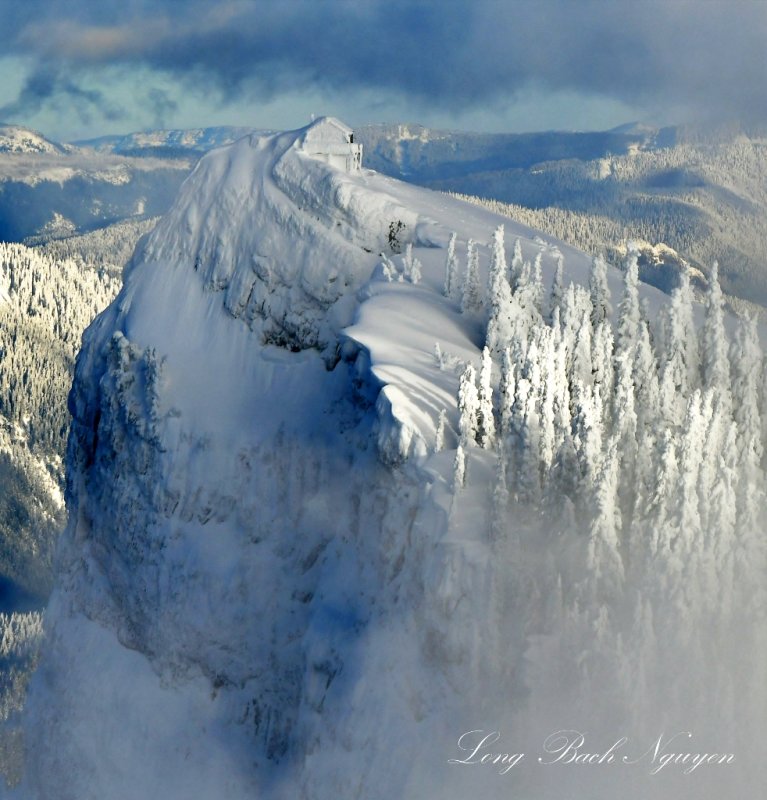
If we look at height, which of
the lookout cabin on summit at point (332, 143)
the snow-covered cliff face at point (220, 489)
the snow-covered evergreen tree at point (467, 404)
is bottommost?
the snow-covered cliff face at point (220, 489)

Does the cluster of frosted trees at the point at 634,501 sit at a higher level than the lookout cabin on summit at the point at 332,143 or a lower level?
lower

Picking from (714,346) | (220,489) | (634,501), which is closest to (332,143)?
(220,489)

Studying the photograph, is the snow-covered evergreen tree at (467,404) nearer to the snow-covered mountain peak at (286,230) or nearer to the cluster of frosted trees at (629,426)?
the cluster of frosted trees at (629,426)

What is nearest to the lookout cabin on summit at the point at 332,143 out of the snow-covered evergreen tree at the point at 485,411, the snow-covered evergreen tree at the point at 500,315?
the snow-covered evergreen tree at the point at 500,315

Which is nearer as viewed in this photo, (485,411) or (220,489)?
(485,411)

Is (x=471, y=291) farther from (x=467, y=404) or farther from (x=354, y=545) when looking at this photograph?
(x=354, y=545)

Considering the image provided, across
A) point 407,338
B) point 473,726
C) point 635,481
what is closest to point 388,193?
point 407,338
